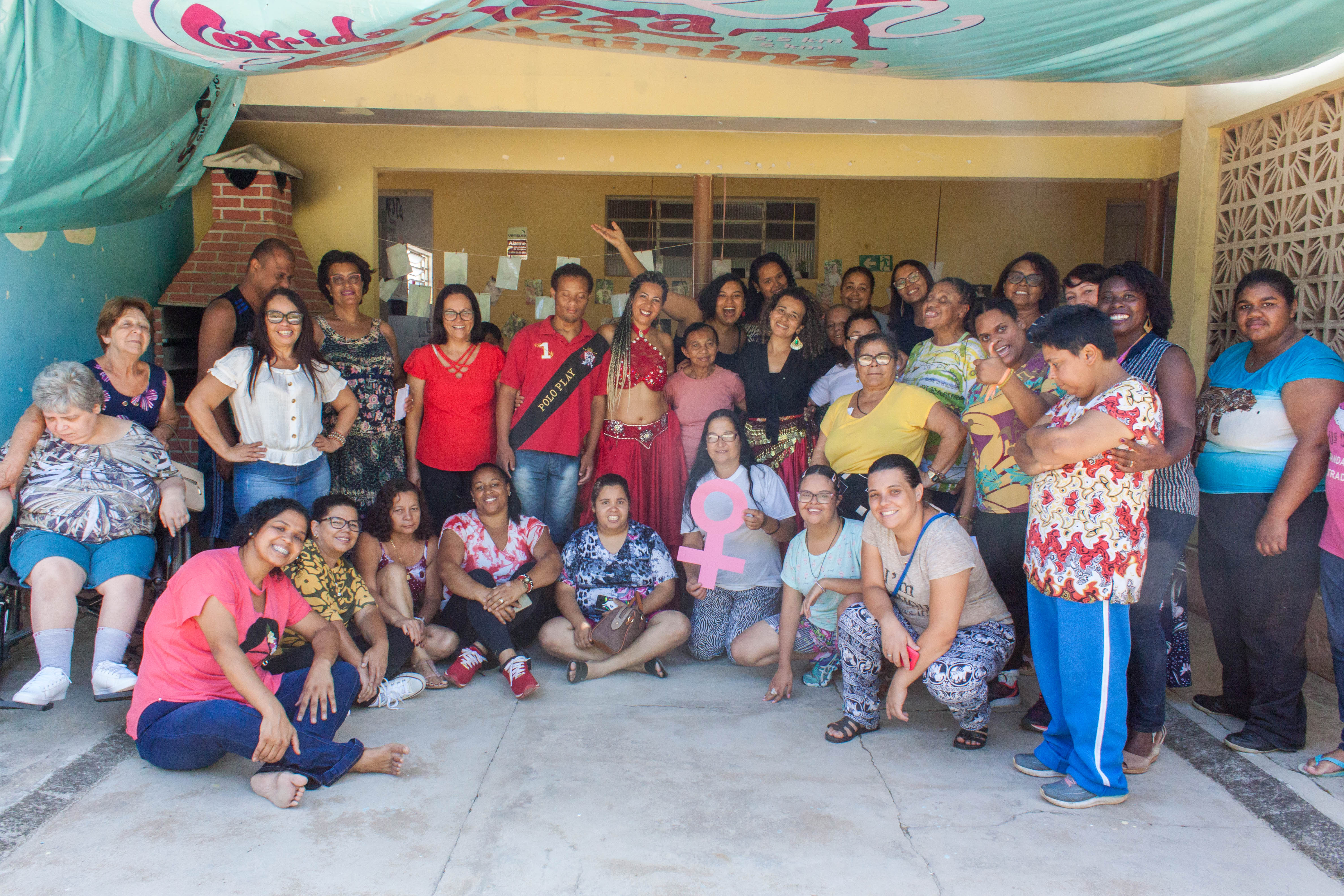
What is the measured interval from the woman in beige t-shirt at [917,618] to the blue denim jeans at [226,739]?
1.59 metres

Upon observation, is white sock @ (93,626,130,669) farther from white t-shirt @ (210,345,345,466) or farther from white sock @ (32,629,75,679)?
white t-shirt @ (210,345,345,466)

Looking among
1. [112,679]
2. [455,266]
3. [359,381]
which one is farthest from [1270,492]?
[455,266]

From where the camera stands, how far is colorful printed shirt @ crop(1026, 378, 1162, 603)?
2527mm

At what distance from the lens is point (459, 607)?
391cm

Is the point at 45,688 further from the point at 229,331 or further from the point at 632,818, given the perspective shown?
the point at 632,818

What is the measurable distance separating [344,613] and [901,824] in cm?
203

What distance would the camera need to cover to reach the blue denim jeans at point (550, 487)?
13.9 feet

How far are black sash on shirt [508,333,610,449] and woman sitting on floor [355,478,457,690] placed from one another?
53 cm

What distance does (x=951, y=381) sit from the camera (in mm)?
3707

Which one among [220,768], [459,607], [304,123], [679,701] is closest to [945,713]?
[679,701]

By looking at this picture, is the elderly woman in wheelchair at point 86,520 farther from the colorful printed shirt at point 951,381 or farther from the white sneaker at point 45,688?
the colorful printed shirt at point 951,381

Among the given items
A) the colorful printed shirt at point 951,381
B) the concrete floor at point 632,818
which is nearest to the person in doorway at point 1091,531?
the concrete floor at point 632,818

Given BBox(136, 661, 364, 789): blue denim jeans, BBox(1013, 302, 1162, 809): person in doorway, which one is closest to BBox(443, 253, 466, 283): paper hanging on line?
BBox(136, 661, 364, 789): blue denim jeans

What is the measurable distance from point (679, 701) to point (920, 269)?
246 centimetres
